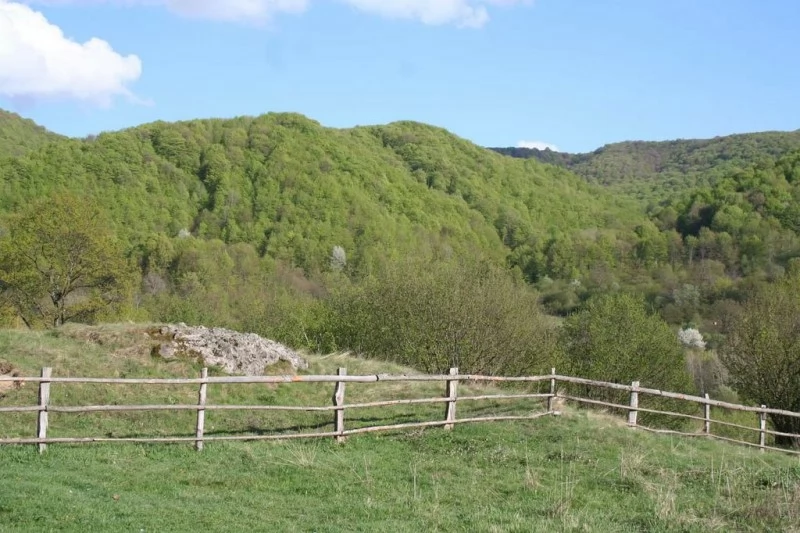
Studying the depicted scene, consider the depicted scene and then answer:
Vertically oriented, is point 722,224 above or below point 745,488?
above

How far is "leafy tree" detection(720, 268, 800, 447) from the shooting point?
29047mm

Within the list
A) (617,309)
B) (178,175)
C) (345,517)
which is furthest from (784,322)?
(178,175)

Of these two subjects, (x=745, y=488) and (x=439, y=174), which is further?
(x=439, y=174)

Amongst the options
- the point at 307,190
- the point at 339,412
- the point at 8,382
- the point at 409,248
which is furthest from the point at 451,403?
the point at 307,190

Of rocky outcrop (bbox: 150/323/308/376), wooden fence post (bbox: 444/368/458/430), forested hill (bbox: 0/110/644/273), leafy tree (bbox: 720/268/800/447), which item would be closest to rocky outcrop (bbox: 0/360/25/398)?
rocky outcrop (bbox: 150/323/308/376)

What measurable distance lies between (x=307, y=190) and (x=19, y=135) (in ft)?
191

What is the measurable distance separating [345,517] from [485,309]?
2206 centimetres

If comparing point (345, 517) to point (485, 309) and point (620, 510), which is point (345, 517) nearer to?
point (620, 510)

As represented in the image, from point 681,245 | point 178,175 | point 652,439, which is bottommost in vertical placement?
point 652,439

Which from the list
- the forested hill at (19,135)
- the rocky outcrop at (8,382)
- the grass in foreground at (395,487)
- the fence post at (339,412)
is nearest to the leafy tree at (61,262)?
the rocky outcrop at (8,382)

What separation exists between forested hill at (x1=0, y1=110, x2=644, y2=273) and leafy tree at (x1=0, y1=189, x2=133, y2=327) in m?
61.5

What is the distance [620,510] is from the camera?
8.52m

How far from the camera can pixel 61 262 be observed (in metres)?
30.9

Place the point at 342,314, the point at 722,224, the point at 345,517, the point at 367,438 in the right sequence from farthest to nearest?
the point at 722,224 → the point at 342,314 → the point at 367,438 → the point at 345,517
